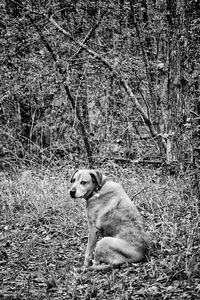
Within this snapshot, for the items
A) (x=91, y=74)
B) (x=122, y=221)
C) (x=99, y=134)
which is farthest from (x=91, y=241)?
(x=91, y=74)

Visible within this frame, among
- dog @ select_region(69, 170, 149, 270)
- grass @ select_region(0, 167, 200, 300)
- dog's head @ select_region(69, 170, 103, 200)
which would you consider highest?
dog's head @ select_region(69, 170, 103, 200)

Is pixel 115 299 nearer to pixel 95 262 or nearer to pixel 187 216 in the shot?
pixel 95 262

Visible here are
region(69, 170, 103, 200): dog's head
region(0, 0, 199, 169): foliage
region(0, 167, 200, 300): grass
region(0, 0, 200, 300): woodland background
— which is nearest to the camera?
region(0, 167, 200, 300): grass

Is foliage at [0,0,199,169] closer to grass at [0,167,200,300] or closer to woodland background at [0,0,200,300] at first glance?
woodland background at [0,0,200,300]

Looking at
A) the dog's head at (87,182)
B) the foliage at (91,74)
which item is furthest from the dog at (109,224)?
the foliage at (91,74)

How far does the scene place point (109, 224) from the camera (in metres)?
5.35

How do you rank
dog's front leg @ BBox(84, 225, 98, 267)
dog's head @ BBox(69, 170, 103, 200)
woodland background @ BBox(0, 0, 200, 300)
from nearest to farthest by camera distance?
woodland background @ BBox(0, 0, 200, 300) < dog's front leg @ BBox(84, 225, 98, 267) < dog's head @ BBox(69, 170, 103, 200)

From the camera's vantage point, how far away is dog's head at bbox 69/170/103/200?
18.2ft

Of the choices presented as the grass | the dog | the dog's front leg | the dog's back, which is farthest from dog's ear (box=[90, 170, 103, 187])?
the grass

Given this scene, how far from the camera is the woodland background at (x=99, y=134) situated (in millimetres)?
4949

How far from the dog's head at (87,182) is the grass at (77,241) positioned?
87 centimetres

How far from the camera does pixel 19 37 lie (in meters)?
9.23

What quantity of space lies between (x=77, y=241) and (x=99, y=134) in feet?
12.2

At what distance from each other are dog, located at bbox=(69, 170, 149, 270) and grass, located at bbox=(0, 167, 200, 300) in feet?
0.50
